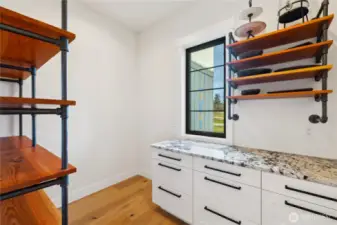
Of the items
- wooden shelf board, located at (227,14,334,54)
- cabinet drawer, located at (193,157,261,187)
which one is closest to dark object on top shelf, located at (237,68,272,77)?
wooden shelf board, located at (227,14,334,54)

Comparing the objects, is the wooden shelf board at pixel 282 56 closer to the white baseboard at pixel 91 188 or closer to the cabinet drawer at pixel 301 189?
the cabinet drawer at pixel 301 189

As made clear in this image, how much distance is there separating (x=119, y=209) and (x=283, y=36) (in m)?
2.55

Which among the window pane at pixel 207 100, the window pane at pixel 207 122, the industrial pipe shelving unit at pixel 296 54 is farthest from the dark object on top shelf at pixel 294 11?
the window pane at pixel 207 122

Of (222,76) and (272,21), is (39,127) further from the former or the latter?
(272,21)

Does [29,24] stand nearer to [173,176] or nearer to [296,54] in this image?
[173,176]

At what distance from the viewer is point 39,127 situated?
1984 millimetres

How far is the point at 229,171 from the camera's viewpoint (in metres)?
1.43

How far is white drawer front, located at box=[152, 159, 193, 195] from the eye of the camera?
1725 millimetres

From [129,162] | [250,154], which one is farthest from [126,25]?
[250,154]

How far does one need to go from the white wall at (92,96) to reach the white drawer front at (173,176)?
106 centimetres

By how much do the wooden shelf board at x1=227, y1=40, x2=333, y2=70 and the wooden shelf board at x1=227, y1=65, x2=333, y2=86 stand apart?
171 millimetres

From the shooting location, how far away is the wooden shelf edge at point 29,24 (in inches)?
21.1

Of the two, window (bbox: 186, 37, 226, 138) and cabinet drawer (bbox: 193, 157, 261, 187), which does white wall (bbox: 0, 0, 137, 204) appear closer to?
window (bbox: 186, 37, 226, 138)

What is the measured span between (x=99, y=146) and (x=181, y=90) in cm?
154
